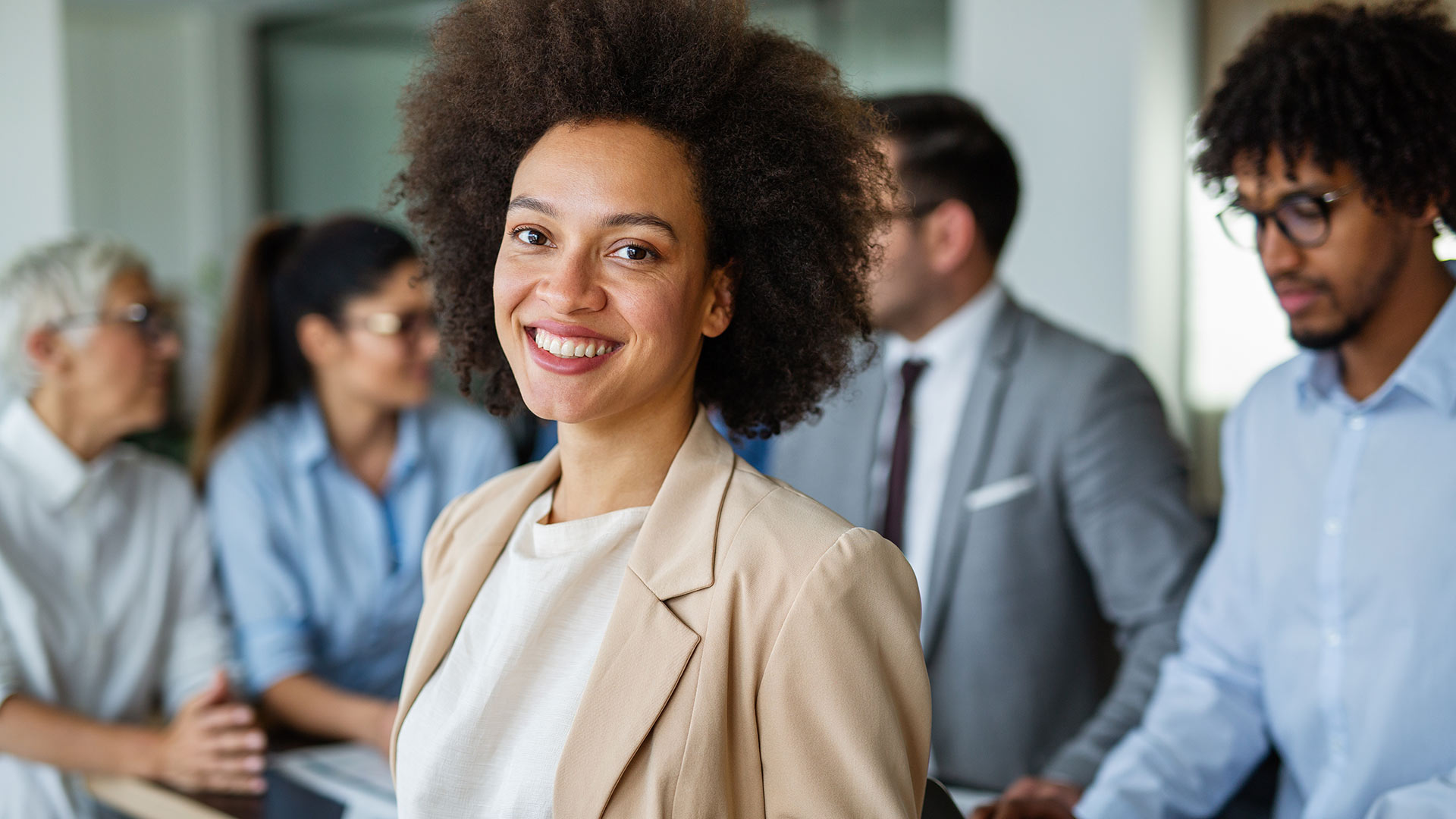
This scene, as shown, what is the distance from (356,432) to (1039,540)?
1.75 m

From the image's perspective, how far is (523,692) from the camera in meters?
1.36

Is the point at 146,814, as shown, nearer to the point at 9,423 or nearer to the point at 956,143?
the point at 9,423

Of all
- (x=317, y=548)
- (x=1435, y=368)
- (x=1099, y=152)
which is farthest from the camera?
(x=1099, y=152)

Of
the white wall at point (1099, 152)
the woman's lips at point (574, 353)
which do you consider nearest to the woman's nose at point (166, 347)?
the woman's lips at point (574, 353)

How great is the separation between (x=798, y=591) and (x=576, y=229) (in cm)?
45

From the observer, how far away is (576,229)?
1306 millimetres

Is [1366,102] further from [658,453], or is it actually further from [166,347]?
[166,347]

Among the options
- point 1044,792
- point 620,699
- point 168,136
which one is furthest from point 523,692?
point 168,136

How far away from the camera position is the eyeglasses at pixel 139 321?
8.51 ft

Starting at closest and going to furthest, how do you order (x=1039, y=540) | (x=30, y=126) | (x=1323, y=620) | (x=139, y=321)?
(x=1323, y=620)
(x=1039, y=540)
(x=139, y=321)
(x=30, y=126)

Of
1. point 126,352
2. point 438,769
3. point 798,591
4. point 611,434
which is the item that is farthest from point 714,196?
point 126,352

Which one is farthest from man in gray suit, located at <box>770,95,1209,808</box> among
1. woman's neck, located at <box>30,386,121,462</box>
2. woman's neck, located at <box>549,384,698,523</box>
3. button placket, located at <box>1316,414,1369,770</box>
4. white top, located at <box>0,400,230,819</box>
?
woman's neck, located at <box>30,386,121,462</box>

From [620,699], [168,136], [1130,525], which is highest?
[168,136]

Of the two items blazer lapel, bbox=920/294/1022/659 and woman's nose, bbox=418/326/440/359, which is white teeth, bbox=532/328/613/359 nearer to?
blazer lapel, bbox=920/294/1022/659
